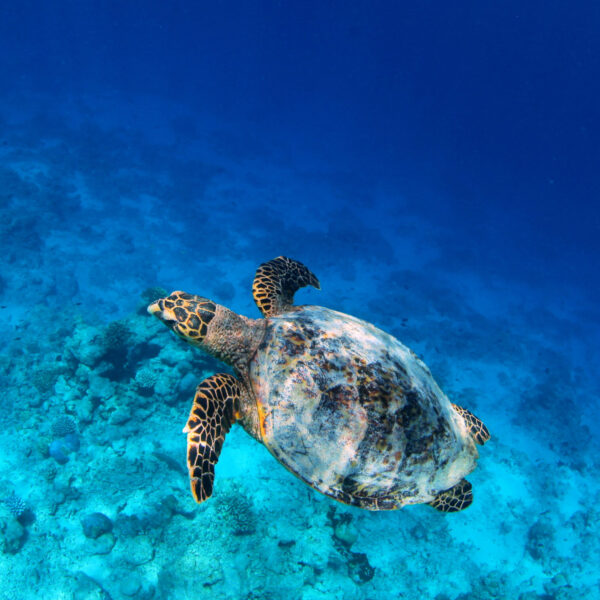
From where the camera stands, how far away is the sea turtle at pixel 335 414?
12.3ft

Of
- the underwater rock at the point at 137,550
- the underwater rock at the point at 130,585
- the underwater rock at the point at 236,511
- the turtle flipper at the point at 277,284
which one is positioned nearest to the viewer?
the turtle flipper at the point at 277,284

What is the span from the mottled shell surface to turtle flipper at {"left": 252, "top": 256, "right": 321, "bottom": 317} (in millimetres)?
1305

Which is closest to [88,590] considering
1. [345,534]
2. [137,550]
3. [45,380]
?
[137,550]

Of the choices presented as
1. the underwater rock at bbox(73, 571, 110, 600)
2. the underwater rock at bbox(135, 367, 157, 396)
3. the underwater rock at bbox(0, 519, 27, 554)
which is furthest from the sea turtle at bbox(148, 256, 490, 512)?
the underwater rock at bbox(0, 519, 27, 554)

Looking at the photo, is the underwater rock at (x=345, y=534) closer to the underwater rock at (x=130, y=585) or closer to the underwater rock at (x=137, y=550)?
the underwater rock at (x=137, y=550)

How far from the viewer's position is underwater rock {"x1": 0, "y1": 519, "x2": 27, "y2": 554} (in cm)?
741

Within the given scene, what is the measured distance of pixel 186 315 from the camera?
450 cm

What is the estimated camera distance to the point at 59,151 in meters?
25.0

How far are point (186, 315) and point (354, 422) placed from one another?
2.31 m

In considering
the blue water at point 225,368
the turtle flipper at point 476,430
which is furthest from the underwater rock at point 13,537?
the turtle flipper at point 476,430

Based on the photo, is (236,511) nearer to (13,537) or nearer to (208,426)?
(13,537)

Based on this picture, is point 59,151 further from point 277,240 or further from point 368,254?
point 368,254

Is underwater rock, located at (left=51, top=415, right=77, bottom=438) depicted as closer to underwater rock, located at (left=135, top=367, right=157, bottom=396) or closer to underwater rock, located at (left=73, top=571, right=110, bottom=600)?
underwater rock, located at (left=135, top=367, right=157, bottom=396)

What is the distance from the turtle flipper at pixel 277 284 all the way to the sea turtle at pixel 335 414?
0.94 meters
